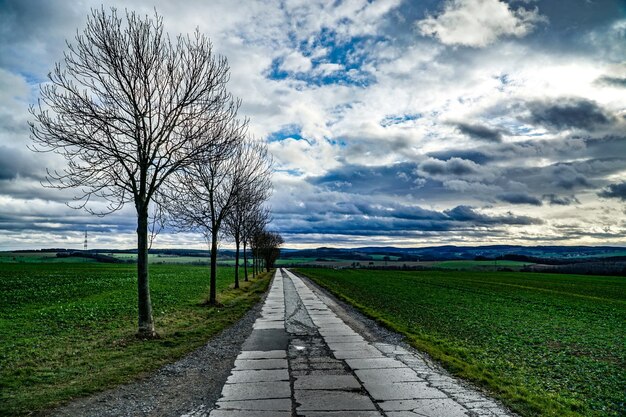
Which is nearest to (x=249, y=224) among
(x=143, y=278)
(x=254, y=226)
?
(x=254, y=226)

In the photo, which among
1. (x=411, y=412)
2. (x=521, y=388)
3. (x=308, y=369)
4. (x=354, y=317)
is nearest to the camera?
(x=411, y=412)

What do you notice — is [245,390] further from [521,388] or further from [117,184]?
[117,184]

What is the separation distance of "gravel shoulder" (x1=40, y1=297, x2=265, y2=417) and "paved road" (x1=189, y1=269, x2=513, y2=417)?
335mm

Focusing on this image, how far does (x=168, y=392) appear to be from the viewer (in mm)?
8102

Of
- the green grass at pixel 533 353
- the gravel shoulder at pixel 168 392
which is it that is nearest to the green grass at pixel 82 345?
the gravel shoulder at pixel 168 392

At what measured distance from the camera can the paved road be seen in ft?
22.4

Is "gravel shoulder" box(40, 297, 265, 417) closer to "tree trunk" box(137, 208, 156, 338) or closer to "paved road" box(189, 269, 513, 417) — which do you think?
"paved road" box(189, 269, 513, 417)

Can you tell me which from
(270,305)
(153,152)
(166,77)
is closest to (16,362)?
(153,152)

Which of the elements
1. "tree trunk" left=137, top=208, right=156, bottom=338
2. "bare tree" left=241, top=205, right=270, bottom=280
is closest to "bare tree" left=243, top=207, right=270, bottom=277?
"bare tree" left=241, top=205, right=270, bottom=280

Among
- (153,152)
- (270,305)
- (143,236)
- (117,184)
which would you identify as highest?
(153,152)

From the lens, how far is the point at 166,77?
45.2ft

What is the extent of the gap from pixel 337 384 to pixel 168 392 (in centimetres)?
326

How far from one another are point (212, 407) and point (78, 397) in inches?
104

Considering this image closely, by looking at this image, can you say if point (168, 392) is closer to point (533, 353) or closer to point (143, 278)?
point (143, 278)
